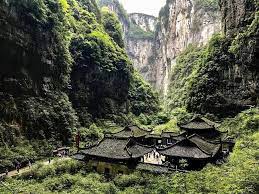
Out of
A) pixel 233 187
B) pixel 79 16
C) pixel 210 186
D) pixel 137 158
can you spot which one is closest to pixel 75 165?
pixel 137 158

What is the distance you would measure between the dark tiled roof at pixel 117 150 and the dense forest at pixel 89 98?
191cm

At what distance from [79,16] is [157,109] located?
3083 centimetres

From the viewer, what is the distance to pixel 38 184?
1116 inches

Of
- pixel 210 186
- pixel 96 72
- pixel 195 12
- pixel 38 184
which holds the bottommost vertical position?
pixel 38 184

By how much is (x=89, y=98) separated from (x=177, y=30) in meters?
68.4

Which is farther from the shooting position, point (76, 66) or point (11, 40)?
point (76, 66)

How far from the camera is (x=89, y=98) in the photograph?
65562 millimetres

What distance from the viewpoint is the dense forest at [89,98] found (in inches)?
1008

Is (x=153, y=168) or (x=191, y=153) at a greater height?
(x=191, y=153)

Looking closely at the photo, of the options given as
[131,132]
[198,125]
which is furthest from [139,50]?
[198,125]

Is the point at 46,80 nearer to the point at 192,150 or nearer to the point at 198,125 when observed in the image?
the point at 198,125

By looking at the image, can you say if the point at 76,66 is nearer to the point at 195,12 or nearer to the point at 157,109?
the point at 157,109

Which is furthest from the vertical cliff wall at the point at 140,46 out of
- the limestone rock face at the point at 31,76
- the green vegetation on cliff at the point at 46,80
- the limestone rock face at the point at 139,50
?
the limestone rock face at the point at 31,76

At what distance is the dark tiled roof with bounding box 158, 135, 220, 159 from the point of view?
27219 millimetres
